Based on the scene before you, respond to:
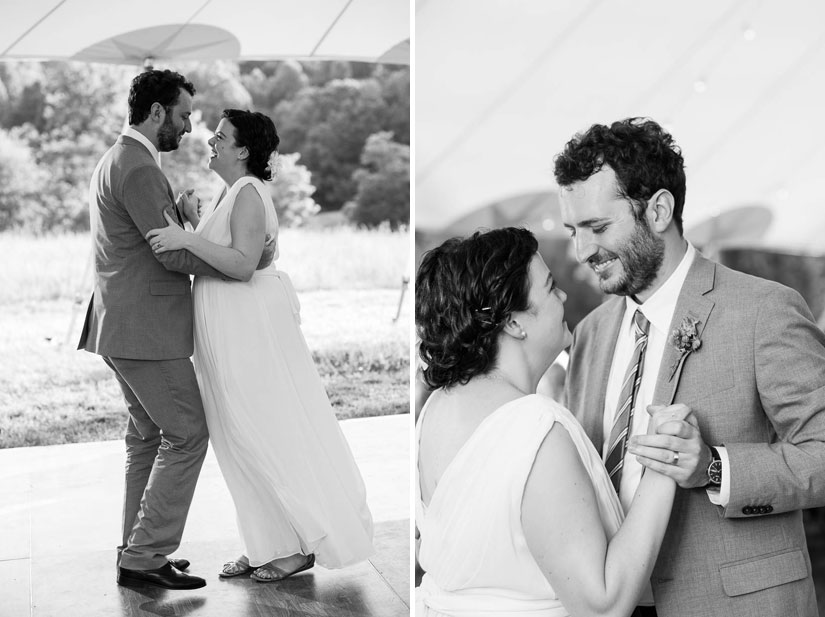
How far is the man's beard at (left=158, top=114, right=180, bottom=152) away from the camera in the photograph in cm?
359

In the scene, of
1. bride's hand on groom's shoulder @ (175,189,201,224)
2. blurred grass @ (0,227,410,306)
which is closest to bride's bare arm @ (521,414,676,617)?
bride's hand on groom's shoulder @ (175,189,201,224)

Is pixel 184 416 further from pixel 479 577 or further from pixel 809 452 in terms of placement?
pixel 809 452

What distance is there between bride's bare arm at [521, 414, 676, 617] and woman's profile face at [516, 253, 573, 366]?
0.22 m

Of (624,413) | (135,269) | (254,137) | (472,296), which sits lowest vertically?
(624,413)

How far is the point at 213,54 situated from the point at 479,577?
13.6 ft

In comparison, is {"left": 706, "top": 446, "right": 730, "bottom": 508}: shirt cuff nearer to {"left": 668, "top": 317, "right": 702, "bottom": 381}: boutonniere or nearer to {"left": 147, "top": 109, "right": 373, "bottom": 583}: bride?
{"left": 668, "top": 317, "right": 702, "bottom": 381}: boutonniere

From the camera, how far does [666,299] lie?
1830mm

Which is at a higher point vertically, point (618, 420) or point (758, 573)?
point (618, 420)

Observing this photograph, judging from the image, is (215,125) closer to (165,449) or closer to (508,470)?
(165,449)

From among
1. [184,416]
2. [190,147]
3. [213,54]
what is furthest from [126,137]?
[190,147]

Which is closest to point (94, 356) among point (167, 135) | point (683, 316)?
point (167, 135)

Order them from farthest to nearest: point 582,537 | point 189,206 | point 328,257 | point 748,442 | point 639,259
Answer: point 328,257 < point 189,206 < point 639,259 < point 748,442 < point 582,537

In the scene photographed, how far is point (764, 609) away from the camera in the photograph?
5.56ft

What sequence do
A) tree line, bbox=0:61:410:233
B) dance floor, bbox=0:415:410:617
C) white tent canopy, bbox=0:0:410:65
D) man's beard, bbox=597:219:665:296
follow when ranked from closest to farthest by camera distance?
man's beard, bbox=597:219:665:296
dance floor, bbox=0:415:410:617
white tent canopy, bbox=0:0:410:65
tree line, bbox=0:61:410:233
